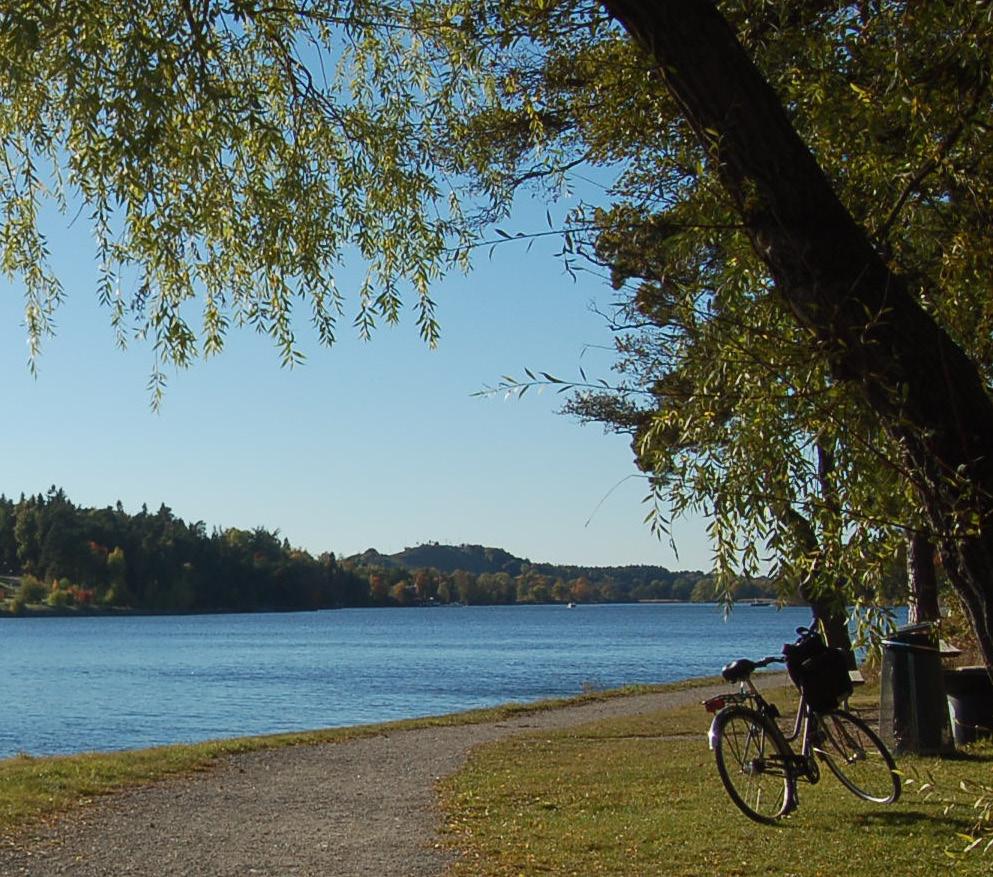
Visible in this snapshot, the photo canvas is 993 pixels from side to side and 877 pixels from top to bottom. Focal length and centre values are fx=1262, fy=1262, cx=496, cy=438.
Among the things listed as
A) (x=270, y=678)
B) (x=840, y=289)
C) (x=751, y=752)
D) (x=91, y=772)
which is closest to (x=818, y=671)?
(x=751, y=752)

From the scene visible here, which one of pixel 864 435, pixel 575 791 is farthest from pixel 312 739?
pixel 864 435

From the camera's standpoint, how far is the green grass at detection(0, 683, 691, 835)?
10.2 meters

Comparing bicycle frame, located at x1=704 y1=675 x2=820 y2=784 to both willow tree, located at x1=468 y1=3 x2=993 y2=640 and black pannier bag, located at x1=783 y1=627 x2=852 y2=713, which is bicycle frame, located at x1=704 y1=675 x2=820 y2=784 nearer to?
black pannier bag, located at x1=783 y1=627 x2=852 y2=713

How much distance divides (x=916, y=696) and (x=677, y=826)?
4157 mm

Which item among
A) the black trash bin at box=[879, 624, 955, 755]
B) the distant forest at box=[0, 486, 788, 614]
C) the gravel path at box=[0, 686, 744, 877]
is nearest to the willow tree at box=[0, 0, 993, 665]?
the gravel path at box=[0, 686, 744, 877]

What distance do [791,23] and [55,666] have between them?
6150 cm

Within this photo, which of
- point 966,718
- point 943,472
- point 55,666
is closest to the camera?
point 943,472

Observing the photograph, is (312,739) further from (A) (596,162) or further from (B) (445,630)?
(B) (445,630)

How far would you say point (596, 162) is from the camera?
7.53 metres

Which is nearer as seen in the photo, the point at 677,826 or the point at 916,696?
the point at 677,826

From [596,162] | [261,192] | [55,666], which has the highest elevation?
[596,162]

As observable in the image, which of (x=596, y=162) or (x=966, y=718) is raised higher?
(x=596, y=162)

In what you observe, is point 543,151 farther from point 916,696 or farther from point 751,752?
point 916,696

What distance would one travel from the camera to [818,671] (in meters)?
8.77
